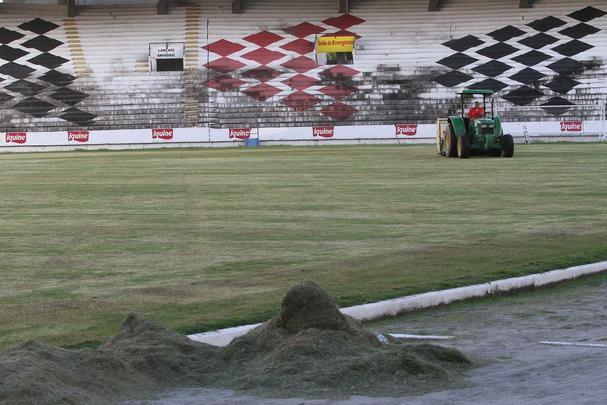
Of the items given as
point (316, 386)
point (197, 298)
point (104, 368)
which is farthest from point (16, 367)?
point (197, 298)

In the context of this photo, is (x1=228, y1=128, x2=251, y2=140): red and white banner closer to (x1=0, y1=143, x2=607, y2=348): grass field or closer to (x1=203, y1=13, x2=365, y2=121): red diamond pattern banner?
(x1=203, y1=13, x2=365, y2=121): red diamond pattern banner

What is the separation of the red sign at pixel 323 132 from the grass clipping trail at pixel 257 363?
143ft

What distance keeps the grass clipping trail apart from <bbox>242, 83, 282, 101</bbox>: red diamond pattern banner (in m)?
45.5

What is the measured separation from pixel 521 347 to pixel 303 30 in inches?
1885

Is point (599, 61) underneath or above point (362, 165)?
above

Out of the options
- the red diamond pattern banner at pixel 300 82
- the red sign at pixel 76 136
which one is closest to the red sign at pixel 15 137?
the red sign at pixel 76 136

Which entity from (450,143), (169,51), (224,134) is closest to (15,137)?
(169,51)

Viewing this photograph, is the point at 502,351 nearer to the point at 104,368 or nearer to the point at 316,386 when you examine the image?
the point at 316,386

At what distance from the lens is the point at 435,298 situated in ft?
29.7

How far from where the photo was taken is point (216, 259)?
11.7 meters

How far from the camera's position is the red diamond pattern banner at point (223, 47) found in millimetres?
53344

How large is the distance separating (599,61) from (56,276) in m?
44.3

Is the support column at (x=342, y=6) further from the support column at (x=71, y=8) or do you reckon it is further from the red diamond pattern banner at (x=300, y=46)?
the support column at (x=71, y=8)

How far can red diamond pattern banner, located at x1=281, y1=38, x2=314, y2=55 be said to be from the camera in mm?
53406
